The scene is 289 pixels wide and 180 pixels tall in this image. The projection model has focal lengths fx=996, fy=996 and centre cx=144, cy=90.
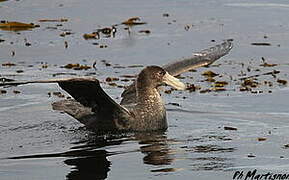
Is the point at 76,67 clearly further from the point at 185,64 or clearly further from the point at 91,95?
the point at 91,95

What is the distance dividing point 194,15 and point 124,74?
5.99m

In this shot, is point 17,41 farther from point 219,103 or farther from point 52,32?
point 219,103

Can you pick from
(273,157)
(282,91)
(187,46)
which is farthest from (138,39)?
(273,157)

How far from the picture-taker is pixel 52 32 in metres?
19.6

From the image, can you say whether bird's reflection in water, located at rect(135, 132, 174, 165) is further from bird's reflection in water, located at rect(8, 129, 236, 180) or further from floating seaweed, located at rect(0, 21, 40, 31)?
floating seaweed, located at rect(0, 21, 40, 31)

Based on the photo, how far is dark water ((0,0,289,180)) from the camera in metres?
10.2

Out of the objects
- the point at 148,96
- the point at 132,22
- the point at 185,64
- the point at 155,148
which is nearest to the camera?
the point at 155,148

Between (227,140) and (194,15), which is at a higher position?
(194,15)

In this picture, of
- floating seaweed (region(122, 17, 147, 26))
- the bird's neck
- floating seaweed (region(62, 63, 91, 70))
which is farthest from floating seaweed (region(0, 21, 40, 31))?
the bird's neck

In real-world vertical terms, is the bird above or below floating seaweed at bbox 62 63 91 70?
below

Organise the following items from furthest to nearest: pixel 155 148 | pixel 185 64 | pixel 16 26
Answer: pixel 16 26 < pixel 185 64 < pixel 155 148

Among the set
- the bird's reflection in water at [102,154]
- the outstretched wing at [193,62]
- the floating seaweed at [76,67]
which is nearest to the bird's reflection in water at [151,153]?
the bird's reflection in water at [102,154]

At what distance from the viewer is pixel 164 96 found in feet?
47.6

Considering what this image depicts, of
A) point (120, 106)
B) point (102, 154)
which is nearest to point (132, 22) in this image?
point (120, 106)
